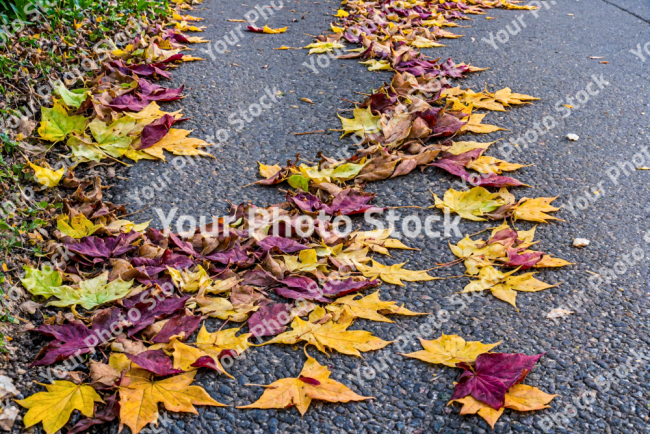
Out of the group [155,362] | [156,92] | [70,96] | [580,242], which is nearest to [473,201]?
[580,242]

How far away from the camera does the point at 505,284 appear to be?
1.78 meters

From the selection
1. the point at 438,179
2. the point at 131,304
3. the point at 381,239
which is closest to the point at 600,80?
the point at 438,179

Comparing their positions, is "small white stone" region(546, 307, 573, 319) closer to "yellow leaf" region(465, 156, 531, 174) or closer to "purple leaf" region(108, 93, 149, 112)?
"yellow leaf" region(465, 156, 531, 174)

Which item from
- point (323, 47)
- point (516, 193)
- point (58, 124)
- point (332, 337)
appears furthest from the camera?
point (323, 47)

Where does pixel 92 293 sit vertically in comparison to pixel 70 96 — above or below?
below

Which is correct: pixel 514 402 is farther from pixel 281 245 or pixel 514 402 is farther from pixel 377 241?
pixel 281 245

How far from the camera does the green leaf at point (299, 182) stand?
2.29m

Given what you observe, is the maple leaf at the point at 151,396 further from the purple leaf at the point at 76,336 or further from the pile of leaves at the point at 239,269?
the purple leaf at the point at 76,336

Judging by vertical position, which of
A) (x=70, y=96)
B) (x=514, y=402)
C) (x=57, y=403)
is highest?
(x=70, y=96)

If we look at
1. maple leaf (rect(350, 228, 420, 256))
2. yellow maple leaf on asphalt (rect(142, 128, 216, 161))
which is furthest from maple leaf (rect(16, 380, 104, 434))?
yellow maple leaf on asphalt (rect(142, 128, 216, 161))

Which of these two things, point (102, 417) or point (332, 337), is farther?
point (332, 337)

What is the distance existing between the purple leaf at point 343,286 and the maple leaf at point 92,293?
0.63 m

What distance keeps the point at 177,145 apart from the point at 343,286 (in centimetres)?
124

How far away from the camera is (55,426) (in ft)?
4.25
